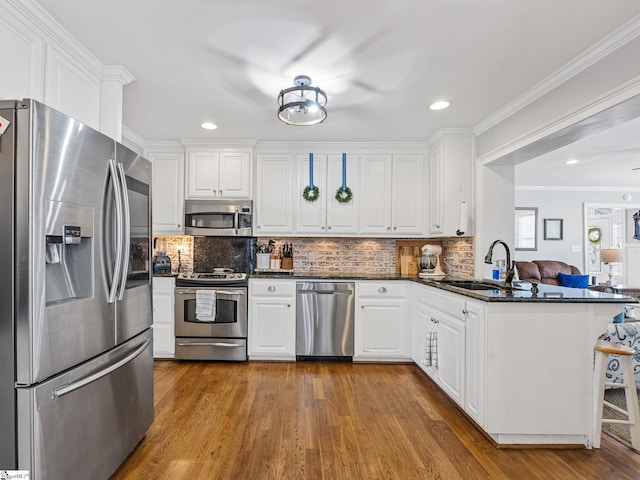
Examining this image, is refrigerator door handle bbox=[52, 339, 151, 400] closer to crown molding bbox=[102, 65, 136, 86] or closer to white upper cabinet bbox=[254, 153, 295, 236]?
crown molding bbox=[102, 65, 136, 86]

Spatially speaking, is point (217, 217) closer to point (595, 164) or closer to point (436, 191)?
point (436, 191)

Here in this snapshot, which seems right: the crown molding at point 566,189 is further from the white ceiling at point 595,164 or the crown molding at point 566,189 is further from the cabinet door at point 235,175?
the cabinet door at point 235,175

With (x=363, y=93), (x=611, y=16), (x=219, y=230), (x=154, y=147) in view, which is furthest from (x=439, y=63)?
(x=154, y=147)

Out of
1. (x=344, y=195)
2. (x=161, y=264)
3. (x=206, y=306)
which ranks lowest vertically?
(x=206, y=306)

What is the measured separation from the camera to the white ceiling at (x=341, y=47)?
177 cm

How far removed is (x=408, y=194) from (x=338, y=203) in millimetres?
808

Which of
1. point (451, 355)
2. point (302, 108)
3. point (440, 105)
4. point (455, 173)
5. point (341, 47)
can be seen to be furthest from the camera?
point (455, 173)

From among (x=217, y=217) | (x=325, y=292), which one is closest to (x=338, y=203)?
(x=325, y=292)

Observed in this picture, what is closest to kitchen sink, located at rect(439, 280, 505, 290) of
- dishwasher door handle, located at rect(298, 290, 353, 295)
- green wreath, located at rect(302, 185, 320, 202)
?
dishwasher door handle, located at rect(298, 290, 353, 295)

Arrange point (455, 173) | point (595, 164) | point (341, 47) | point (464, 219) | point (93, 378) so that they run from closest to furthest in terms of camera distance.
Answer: point (93, 378) → point (341, 47) → point (464, 219) → point (455, 173) → point (595, 164)

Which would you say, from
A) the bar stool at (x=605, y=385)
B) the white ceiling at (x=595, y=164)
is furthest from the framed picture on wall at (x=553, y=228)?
the bar stool at (x=605, y=385)

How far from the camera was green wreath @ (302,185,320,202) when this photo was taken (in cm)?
400

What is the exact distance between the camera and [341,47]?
6.86 feet

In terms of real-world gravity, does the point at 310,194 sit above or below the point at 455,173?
below
